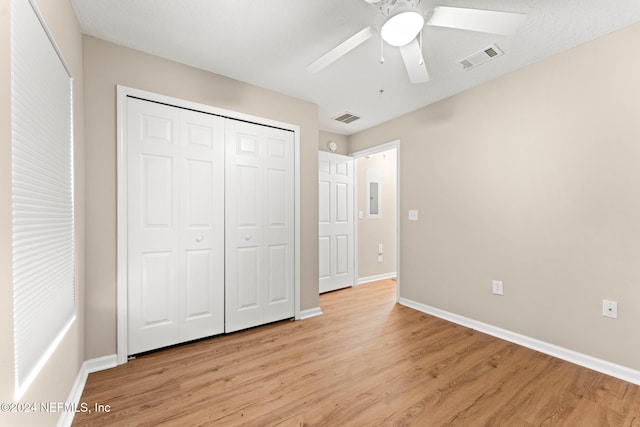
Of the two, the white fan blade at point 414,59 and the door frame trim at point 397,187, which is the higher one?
the white fan blade at point 414,59

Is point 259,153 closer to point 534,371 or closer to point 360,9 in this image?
point 360,9

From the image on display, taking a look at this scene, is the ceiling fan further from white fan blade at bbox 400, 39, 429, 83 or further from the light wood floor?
the light wood floor

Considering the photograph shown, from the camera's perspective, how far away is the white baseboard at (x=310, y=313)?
10.0ft

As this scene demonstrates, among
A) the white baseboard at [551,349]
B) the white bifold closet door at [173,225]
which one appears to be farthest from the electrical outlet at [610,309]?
the white bifold closet door at [173,225]

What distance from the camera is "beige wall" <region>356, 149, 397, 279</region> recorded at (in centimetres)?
456

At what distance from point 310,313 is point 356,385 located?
4.34 feet

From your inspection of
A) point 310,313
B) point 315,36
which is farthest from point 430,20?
point 310,313

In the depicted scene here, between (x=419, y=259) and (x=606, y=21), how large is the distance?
250 centimetres

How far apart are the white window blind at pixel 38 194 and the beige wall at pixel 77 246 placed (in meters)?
0.05

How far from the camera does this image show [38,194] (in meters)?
1.18

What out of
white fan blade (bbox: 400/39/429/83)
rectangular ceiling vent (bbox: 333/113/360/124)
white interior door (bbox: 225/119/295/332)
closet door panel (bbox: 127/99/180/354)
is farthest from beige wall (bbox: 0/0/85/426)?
rectangular ceiling vent (bbox: 333/113/360/124)

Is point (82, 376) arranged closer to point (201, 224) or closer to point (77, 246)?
point (77, 246)

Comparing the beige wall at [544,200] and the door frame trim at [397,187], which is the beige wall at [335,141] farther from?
the beige wall at [544,200]

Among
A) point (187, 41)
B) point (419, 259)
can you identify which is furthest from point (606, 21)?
point (187, 41)
